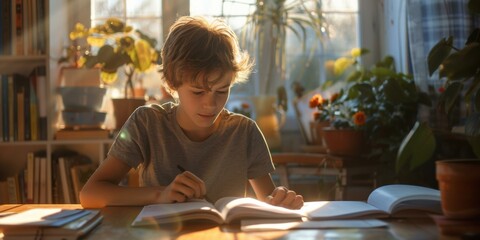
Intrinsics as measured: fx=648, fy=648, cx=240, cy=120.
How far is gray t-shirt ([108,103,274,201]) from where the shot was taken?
1721mm

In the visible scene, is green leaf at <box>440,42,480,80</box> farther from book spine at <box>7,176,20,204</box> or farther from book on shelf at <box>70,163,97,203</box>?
book spine at <box>7,176,20,204</box>

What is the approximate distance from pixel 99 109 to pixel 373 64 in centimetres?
147

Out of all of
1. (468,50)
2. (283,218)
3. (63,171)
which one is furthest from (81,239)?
(63,171)

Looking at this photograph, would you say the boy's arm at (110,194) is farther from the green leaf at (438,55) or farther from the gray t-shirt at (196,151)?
the green leaf at (438,55)

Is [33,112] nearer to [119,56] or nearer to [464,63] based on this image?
[119,56]

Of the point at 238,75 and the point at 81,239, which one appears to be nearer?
the point at 81,239

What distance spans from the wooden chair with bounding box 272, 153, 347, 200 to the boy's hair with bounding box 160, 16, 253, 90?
3.55 feet

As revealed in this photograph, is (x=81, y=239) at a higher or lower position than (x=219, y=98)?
lower

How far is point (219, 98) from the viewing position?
1587 millimetres

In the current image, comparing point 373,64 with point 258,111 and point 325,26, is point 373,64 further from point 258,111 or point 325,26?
point 258,111

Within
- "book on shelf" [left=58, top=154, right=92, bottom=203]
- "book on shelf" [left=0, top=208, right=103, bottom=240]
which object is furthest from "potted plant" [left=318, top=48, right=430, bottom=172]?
"book on shelf" [left=0, top=208, right=103, bottom=240]

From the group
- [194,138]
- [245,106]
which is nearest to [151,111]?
[194,138]

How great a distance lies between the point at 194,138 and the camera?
70.5 inches

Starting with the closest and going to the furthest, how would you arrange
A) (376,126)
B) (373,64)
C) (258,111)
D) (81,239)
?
(81,239) < (376,126) < (258,111) < (373,64)
